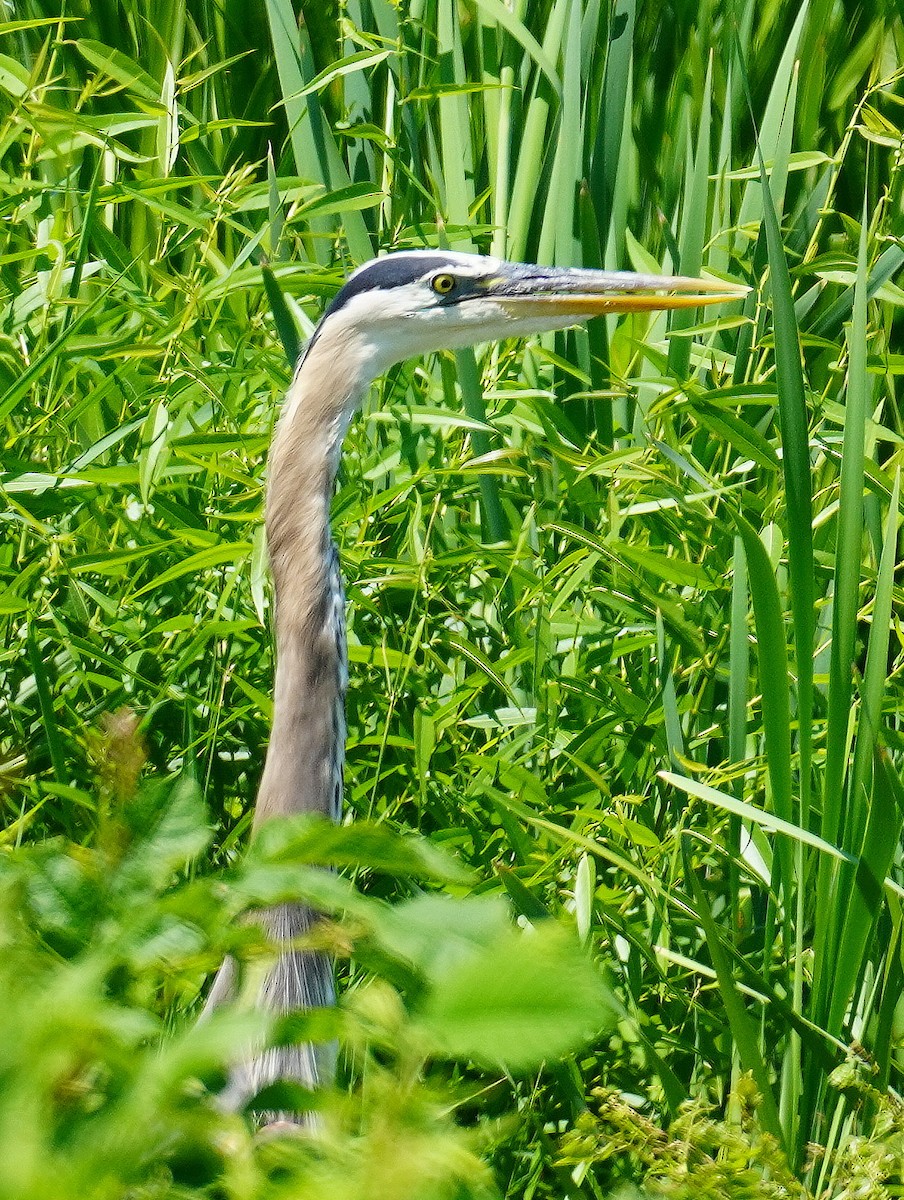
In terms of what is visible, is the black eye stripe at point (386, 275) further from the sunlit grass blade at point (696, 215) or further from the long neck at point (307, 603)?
the sunlit grass blade at point (696, 215)

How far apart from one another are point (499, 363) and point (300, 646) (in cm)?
77

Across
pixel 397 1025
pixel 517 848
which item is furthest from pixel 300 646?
pixel 397 1025

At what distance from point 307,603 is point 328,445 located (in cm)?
20

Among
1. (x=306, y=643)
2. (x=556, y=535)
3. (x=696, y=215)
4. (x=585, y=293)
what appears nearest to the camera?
(x=306, y=643)

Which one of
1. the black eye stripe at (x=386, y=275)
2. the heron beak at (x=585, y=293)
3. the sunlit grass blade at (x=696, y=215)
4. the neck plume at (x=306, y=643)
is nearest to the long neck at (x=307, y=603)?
the neck plume at (x=306, y=643)

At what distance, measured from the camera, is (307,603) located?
1.56m

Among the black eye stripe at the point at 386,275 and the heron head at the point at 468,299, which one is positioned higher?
the black eye stripe at the point at 386,275

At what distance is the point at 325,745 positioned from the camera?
153cm

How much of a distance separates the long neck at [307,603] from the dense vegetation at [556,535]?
0.11 m

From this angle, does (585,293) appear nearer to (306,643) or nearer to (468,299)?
(468,299)

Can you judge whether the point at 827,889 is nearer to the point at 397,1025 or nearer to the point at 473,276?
the point at 473,276

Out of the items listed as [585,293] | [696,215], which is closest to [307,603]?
[585,293]

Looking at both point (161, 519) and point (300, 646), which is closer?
point (300, 646)

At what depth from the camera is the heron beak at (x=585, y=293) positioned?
1.82 metres
